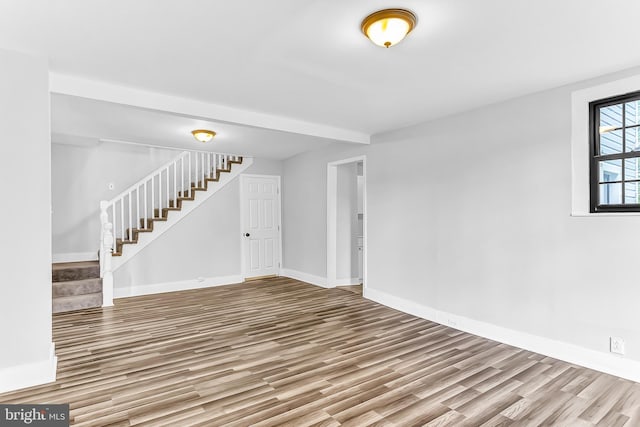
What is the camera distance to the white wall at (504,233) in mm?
2973

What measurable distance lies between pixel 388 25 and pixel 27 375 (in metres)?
3.59

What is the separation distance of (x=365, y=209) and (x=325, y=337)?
2267 mm

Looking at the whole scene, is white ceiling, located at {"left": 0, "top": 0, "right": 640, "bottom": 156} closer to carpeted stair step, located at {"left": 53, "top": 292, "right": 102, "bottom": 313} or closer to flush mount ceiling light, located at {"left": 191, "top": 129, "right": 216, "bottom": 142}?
flush mount ceiling light, located at {"left": 191, "top": 129, "right": 216, "bottom": 142}

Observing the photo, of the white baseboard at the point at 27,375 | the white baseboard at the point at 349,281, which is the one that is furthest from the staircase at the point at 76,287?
the white baseboard at the point at 349,281

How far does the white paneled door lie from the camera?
22.7 ft

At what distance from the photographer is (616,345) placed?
9.40ft

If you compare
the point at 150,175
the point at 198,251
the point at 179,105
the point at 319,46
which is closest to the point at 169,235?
the point at 198,251

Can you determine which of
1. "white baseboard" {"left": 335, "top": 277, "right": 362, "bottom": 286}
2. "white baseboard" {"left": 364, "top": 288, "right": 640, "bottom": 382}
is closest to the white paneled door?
"white baseboard" {"left": 335, "top": 277, "right": 362, "bottom": 286}

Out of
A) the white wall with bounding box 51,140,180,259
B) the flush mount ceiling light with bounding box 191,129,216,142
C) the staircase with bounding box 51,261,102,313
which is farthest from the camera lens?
the white wall with bounding box 51,140,180,259

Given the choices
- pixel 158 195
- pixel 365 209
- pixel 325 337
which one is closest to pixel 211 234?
pixel 158 195

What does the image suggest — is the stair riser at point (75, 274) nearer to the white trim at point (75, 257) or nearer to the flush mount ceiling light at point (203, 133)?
the white trim at point (75, 257)

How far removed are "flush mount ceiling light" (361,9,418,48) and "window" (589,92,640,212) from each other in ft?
6.83

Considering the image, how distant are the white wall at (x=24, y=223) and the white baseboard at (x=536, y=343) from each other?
3.83 metres
